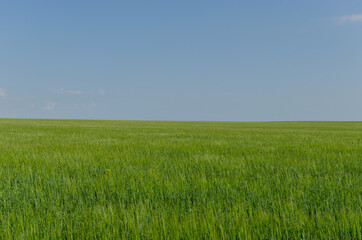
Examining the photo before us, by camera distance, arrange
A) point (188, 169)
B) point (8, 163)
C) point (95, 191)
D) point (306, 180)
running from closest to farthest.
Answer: point (95, 191)
point (306, 180)
point (188, 169)
point (8, 163)

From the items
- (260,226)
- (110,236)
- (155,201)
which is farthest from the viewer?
(155,201)

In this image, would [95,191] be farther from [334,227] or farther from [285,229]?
[334,227]

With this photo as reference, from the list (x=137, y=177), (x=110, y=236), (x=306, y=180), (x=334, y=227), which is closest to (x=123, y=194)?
(x=137, y=177)

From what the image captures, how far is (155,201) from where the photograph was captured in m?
3.03

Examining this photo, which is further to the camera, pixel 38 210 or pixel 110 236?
pixel 38 210

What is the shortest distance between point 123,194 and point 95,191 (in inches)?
18.1

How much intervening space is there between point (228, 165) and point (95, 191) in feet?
8.15

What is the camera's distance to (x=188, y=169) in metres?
4.73

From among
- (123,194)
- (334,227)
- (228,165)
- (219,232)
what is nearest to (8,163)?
(123,194)

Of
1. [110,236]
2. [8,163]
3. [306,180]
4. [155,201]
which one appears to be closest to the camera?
[110,236]

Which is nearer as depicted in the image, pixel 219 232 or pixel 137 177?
pixel 219 232

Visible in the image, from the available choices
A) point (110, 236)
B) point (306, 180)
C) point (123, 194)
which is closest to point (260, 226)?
point (110, 236)

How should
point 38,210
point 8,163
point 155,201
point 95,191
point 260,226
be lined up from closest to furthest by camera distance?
1. point 260,226
2. point 38,210
3. point 155,201
4. point 95,191
5. point 8,163

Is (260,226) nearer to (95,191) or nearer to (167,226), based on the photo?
(167,226)
